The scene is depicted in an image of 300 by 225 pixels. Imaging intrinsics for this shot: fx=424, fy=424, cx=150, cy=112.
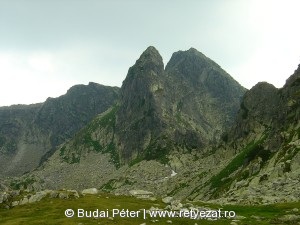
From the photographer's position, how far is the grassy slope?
56.2m

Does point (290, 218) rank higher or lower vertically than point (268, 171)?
lower

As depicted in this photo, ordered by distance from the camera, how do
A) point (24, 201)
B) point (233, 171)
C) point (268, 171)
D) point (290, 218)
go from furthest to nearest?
point (233, 171)
point (268, 171)
point (24, 201)
point (290, 218)

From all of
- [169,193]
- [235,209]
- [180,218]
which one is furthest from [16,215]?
[169,193]

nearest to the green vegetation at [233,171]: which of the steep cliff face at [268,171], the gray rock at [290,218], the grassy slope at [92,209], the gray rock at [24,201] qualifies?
the steep cliff face at [268,171]

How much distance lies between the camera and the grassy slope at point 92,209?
5619cm

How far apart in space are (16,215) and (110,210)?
52.3 ft

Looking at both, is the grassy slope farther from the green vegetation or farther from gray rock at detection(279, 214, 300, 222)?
the green vegetation

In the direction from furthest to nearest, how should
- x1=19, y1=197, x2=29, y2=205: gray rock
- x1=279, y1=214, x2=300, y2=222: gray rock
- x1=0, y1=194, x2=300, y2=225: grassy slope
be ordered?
x1=19, y1=197, x2=29, y2=205: gray rock
x1=0, y1=194, x2=300, y2=225: grassy slope
x1=279, y1=214, x2=300, y2=222: gray rock

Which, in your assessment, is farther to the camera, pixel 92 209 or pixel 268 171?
pixel 268 171

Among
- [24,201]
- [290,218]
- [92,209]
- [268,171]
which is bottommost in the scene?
[290,218]

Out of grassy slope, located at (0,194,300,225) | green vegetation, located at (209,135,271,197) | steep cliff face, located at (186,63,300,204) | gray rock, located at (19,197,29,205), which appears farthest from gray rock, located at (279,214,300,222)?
green vegetation, located at (209,135,271,197)

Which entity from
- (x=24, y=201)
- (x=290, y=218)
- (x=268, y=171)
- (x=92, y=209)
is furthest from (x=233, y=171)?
(x=290, y=218)

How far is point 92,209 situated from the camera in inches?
2539

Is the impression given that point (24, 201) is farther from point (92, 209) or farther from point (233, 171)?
point (233, 171)
